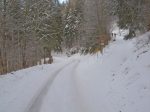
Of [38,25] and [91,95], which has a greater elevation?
[38,25]

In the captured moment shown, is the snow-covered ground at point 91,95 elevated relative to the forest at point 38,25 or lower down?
lower down

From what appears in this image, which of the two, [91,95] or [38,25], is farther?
[38,25]

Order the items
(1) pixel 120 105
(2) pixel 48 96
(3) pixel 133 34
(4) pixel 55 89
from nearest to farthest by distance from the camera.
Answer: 1. (1) pixel 120 105
2. (2) pixel 48 96
3. (4) pixel 55 89
4. (3) pixel 133 34

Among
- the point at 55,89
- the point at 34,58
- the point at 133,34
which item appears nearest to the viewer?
the point at 55,89

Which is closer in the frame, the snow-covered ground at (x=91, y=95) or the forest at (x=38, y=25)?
the snow-covered ground at (x=91, y=95)

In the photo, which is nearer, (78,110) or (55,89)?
(78,110)

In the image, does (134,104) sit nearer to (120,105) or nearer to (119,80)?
(120,105)

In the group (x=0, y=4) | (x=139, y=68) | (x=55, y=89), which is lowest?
(x=55, y=89)

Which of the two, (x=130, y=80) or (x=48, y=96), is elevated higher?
(x=130, y=80)

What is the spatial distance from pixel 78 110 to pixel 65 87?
610 cm

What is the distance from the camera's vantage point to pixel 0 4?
86.5 ft

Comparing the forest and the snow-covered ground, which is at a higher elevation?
the forest

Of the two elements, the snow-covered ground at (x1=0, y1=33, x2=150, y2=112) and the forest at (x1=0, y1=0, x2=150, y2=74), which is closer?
the snow-covered ground at (x1=0, y1=33, x2=150, y2=112)

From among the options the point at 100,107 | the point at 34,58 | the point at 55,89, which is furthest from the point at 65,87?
the point at 34,58
